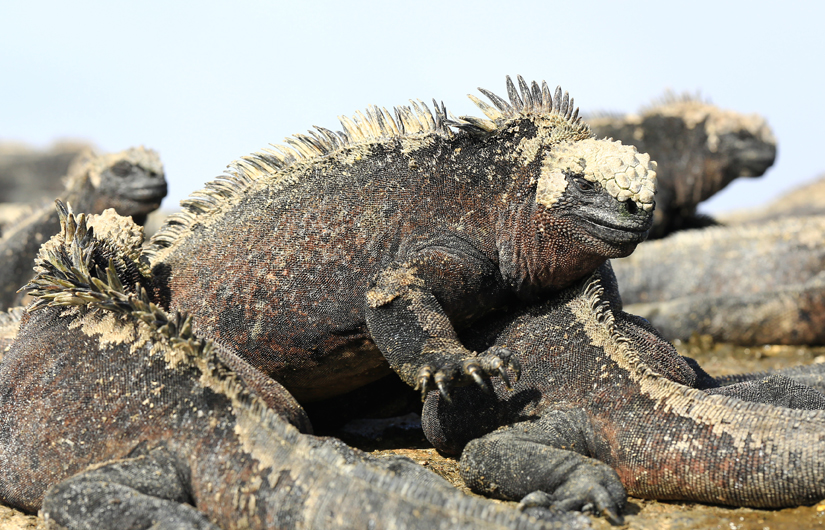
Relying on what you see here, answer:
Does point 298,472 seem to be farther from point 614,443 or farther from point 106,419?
point 614,443

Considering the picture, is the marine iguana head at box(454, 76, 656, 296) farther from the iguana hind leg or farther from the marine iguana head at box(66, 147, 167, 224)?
the marine iguana head at box(66, 147, 167, 224)

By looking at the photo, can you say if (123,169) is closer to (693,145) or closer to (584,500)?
(584,500)

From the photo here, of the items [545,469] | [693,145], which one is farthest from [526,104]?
[693,145]

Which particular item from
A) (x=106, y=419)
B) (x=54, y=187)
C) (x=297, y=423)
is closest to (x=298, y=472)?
(x=297, y=423)

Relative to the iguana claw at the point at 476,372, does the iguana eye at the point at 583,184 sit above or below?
above

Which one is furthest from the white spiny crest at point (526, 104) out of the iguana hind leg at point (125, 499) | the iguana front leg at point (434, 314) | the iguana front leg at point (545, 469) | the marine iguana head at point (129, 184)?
the marine iguana head at point (129, 184)

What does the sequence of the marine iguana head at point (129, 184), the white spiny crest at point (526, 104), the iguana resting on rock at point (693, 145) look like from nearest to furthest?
1. the white spiny crest at point (526, 104)
2. the marine iguana head at point (129, 184)
3. the iguana resting on rock at point (693, 145)

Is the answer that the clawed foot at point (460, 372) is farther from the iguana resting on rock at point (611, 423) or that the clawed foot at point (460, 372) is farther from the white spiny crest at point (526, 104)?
the white spiny crest at point (526, 104)
